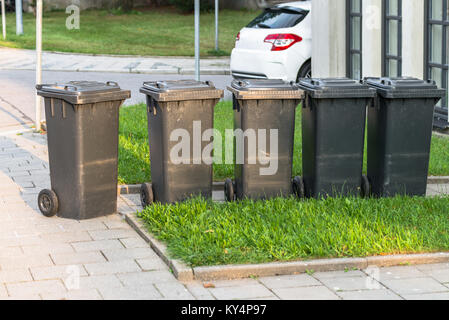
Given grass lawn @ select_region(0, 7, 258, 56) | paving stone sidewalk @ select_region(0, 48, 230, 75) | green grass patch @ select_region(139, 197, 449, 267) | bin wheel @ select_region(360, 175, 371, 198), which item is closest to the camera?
green grass patch @ select_region(139, 197, 449, 267)

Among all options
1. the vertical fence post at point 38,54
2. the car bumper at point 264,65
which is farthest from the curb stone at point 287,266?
the car bumper at point 264,65

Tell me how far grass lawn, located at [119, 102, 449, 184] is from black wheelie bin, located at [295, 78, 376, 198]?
43.2 inches

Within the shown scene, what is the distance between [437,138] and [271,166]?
4072 mm

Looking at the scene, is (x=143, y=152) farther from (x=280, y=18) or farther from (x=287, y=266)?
(x=280, y=18)

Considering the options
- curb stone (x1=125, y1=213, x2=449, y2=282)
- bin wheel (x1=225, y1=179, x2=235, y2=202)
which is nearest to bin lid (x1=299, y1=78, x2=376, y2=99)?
bin wheel (x1=225, y1=179, x2=235, y2=202)

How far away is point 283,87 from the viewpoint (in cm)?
721

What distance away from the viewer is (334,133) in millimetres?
7305

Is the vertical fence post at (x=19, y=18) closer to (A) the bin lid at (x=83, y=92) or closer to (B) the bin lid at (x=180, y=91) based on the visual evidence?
(A) the bin lid at (x=83, y=92)

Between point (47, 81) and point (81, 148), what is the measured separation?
10540 millimetres

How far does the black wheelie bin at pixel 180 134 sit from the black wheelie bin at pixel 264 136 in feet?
0.85

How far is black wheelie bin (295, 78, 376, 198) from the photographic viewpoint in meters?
7.26

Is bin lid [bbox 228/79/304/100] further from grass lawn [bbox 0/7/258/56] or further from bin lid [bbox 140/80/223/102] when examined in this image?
grass lawn [bbox 0/7/258/56]

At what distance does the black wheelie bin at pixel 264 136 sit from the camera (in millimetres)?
7152
